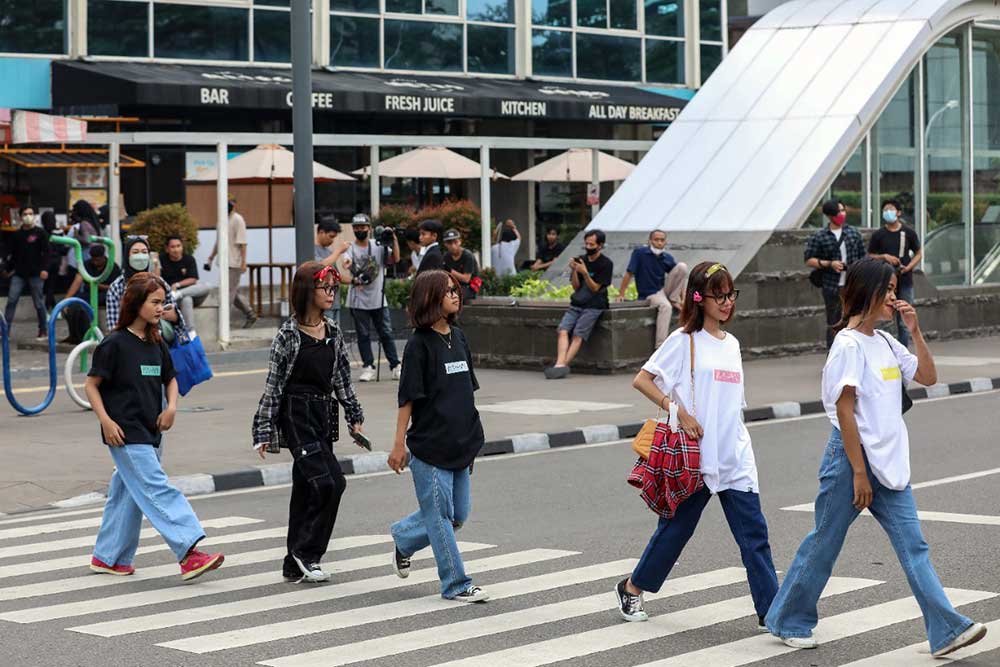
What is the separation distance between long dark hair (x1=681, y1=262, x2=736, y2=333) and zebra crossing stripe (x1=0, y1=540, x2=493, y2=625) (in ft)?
8.11

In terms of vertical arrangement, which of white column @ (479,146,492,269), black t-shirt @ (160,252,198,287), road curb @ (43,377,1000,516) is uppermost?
white column @ (479,146,492,269)

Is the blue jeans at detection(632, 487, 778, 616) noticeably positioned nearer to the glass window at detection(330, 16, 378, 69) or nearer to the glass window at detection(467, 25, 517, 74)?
the glass window at detection(330, 16, 378, 69)

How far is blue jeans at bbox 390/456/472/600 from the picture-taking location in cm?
823

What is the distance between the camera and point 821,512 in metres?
7.07

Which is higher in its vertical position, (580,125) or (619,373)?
(580,125)

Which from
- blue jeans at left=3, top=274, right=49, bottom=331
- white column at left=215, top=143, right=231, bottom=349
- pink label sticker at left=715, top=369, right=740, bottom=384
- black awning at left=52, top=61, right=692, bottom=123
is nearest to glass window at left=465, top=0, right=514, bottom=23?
black awning at left=52, top=61, right=692, bottom=123

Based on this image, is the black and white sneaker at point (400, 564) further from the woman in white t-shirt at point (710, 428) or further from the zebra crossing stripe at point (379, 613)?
the woman in white t-shirt at point (710, 428)

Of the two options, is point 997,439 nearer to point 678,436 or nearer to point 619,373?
point 619,373

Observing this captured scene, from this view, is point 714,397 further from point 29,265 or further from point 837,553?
point 29,265

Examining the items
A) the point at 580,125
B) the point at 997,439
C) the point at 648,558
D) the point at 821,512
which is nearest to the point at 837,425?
the point at 821,512

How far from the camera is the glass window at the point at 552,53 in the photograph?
37938 mm

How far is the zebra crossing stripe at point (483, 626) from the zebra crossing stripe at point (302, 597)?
435mm

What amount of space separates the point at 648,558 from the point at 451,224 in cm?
2011

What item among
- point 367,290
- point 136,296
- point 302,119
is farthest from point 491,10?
point 136,296
